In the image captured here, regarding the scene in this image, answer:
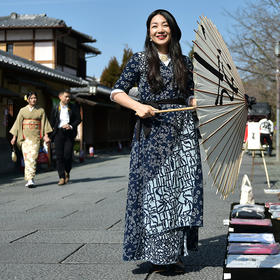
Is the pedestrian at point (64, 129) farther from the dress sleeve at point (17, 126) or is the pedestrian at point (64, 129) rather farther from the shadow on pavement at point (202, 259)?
the shadow on pavement at point (202, 259)

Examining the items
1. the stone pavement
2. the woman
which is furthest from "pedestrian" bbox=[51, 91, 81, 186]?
the stone pavement

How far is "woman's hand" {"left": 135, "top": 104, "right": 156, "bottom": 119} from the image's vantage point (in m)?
3.45

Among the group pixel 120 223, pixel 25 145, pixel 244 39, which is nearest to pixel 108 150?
pixel 244 39

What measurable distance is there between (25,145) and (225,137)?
736cm

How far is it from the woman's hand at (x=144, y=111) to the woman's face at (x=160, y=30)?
541mm

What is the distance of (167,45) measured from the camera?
376 centimetres

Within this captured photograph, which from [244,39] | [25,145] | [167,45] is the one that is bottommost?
[25,145]

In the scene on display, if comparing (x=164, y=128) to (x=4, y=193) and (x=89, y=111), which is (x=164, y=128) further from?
(x=89, y=111)

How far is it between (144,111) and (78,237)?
6.86ft

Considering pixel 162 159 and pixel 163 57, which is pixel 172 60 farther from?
pixel 162 159

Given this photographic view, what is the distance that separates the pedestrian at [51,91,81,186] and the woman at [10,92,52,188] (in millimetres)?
208

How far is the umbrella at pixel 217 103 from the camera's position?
129 inches

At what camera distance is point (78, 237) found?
506cm

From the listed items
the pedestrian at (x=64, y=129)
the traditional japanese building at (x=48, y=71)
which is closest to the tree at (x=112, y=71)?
the traditional japanese building at (x=48, y=71)
